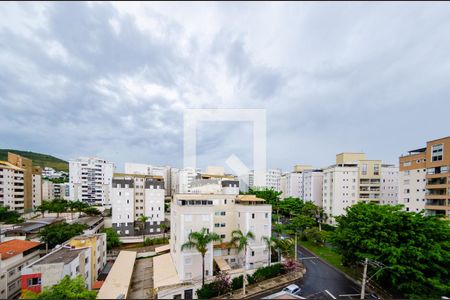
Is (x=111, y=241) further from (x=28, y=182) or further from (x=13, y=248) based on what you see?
(x=28, y=182)

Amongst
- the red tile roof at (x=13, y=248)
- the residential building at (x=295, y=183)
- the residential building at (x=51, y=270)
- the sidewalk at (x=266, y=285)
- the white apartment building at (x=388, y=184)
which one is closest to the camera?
the residential building at (x=51, y=270)

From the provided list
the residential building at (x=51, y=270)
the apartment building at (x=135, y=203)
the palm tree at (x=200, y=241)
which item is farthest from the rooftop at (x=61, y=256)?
the apartment building at (x=135, y=203)

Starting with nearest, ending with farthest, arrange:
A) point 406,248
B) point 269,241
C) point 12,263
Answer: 1. point 406,248
2. point 12,263
3. point 269,241

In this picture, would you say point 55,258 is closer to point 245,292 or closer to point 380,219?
point 245,292

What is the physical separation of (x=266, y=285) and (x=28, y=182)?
54843mm

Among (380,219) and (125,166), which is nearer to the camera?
(380,219)

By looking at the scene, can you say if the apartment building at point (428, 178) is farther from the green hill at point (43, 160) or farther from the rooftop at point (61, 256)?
the green hill at point (43, 160)

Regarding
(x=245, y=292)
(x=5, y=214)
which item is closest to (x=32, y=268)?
→ (x=245, y=292)

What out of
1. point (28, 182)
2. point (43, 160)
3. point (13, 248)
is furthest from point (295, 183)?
point (43, 160)

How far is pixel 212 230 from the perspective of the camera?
19344 millimetres

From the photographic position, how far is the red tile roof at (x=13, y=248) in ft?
60.0

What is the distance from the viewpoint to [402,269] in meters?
13.6

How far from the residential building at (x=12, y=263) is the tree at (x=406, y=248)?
2945 centimetres

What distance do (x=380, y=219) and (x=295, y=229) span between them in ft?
61.4
